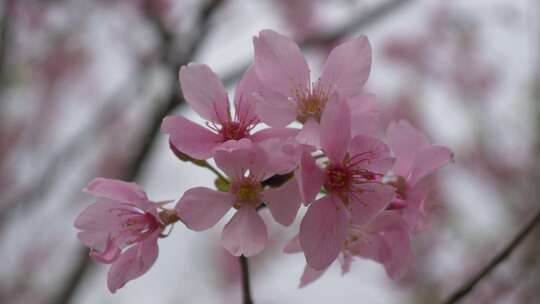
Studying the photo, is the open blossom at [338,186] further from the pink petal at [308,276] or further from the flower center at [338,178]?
the pink petal at [308,276]

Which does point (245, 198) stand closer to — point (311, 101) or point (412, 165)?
point (311, 101)

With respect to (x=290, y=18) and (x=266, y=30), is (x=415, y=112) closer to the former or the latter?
(x=290, y=18)

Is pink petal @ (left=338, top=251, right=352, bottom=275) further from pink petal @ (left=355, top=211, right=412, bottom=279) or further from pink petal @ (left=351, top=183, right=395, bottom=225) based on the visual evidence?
pink petal @ (left=351, top=183, right=395, bottom=225)

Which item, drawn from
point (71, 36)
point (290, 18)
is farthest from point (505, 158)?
point (71, 36)

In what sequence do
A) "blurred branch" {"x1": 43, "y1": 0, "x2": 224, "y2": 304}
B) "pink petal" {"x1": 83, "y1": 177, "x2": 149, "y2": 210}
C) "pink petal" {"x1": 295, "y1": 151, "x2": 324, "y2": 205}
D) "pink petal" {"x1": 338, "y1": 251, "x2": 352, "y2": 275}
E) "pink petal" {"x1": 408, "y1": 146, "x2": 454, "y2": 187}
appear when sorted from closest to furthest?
"pink petal" {"x1": 295, "y1": 151, "x2": 324, "y2": 205}, "pink petal" {"x1": 83, "y1": 177, "x2": 149, "y2": 210}, "pink petal" {"x1": 408, "y1": 146, "x2": 454, "y2": 187}, "pink petal" {"x1": 338, "y1": 251, "x2": 352, "y2": 275}, "blurred branch" {"x1": 43, "y1": 0, "x2": 224, "y2": 304}

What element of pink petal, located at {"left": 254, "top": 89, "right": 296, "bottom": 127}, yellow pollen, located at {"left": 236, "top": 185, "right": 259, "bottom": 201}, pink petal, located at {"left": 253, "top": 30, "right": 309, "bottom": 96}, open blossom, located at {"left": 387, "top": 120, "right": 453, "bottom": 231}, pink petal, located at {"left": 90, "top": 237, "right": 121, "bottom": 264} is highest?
pink petal, located at {"left": 253, "top": 30, "right": 309, "bottom": 96}

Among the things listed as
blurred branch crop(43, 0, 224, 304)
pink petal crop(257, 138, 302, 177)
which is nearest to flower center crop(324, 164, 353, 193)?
pink petal crop(257, 138, 302, 177)
